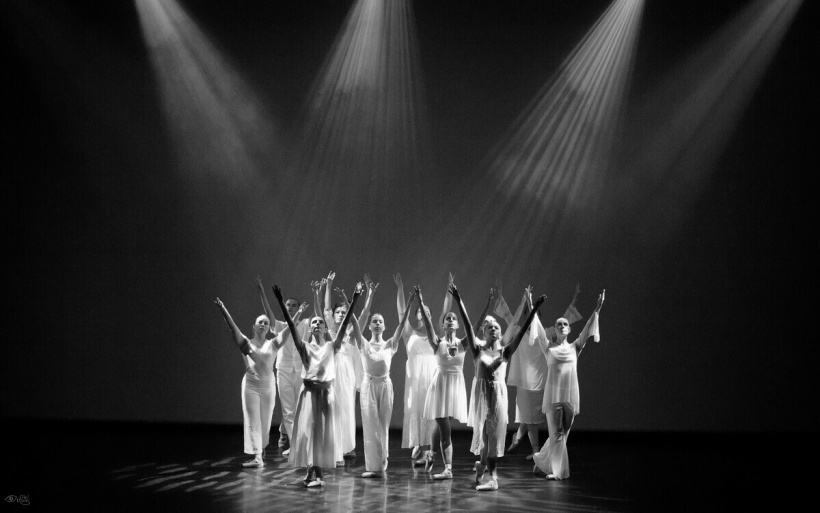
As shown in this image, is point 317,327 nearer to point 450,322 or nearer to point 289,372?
point 450,322

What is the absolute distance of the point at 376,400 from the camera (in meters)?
6.47

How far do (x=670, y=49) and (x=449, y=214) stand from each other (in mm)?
3764

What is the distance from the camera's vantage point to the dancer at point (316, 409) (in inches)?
227

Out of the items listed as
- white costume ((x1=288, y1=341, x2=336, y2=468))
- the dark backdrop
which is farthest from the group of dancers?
the dark backdrop

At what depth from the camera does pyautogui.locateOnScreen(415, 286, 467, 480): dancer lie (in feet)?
20.4

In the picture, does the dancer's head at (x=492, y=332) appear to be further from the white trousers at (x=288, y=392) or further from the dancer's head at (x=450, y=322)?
the white trousers at (x=288, y=392)

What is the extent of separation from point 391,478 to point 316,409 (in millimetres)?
1127

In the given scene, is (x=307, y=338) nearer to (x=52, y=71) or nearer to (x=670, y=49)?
(x=52, y=71)

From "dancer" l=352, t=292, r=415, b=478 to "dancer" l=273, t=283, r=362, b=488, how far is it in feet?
1.86

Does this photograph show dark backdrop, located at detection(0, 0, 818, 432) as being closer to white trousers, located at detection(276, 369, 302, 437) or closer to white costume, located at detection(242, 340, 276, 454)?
white trousers, located at detection(276, 369, 302, 437)

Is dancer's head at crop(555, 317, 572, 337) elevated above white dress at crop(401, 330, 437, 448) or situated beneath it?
elevated above

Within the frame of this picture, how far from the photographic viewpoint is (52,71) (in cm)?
973

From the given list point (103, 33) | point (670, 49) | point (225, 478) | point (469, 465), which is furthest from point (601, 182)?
point (103, 33)

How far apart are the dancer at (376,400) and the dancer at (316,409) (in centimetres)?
57
